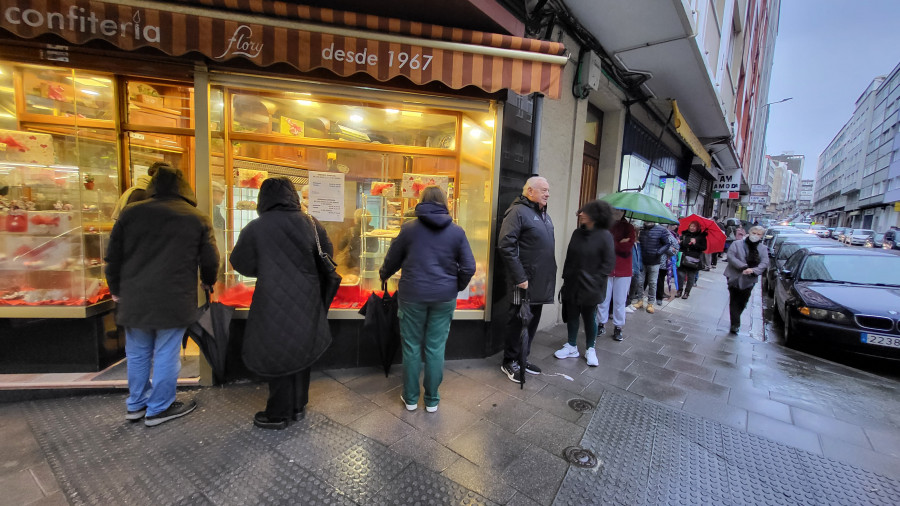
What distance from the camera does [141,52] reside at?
10.6 feet

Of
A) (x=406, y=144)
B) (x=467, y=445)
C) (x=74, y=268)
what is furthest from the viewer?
(x=406, y=144)

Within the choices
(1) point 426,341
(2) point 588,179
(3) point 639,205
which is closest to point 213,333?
(1) point 426,341

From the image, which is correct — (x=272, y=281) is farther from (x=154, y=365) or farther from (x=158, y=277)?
(x=154, y=365)

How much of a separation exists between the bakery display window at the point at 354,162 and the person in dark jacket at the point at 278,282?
108cm

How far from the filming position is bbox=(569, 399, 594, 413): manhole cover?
3.25m

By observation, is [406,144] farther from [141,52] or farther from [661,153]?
[661,153]

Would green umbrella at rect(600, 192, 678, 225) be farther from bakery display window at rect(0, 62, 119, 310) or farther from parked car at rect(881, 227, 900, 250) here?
parked car at rect(881, 227, 900, 250)

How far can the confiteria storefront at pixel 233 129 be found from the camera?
2.96 metres

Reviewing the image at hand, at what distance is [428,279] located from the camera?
9.52 feet

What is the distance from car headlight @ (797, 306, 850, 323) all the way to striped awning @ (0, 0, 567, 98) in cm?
485

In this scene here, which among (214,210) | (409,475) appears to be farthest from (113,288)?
(409,475)

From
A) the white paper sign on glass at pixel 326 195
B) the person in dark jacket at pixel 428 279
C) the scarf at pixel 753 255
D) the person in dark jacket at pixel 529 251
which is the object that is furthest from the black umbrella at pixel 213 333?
the scarf at pixel 753 255

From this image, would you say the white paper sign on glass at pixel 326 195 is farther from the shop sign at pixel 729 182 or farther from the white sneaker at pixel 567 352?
the shop sign at pixel 729 182

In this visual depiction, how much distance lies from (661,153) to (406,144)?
27.5ft
